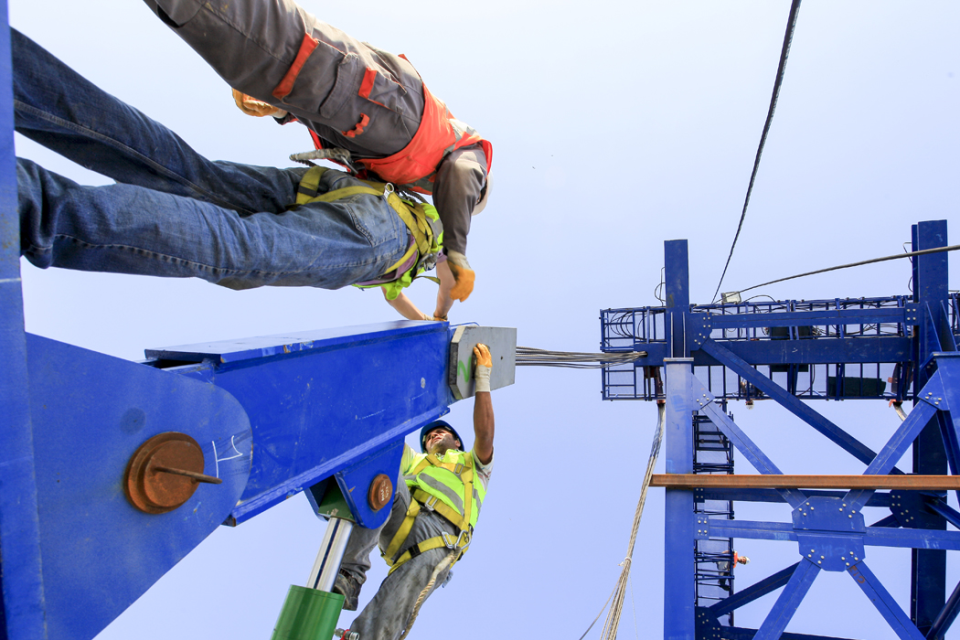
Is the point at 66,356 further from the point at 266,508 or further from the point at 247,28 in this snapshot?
the point at 247,28

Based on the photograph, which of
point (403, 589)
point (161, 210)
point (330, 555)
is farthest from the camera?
point (403, 589)

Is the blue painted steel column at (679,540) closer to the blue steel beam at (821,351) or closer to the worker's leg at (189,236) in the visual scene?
the blue steel beam at (821,351)

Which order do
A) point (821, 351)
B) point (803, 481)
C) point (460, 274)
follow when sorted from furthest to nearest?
point (821, 351), point (803, 481), point (460, 274)

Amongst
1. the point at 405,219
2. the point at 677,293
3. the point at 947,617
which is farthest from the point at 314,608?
the point at 947,617

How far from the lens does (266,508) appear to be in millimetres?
1665

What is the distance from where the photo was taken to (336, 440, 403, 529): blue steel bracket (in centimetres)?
212

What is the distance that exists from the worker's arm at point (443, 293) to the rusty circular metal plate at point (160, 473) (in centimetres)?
186

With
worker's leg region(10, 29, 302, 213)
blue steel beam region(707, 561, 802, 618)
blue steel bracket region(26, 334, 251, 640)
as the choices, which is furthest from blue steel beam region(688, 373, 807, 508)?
blue steel bracket region(26, 334, 251, 640)

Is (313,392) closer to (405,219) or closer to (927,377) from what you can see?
(405,219)

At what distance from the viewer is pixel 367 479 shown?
7.30ft

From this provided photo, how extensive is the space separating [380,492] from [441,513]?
1.33 metres

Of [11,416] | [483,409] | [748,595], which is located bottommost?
[748,595]

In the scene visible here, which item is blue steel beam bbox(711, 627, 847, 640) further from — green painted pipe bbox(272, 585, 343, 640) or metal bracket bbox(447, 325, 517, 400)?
green painted pipe bbox(272, 585, 343, 640)

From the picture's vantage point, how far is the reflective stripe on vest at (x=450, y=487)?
3531mm
